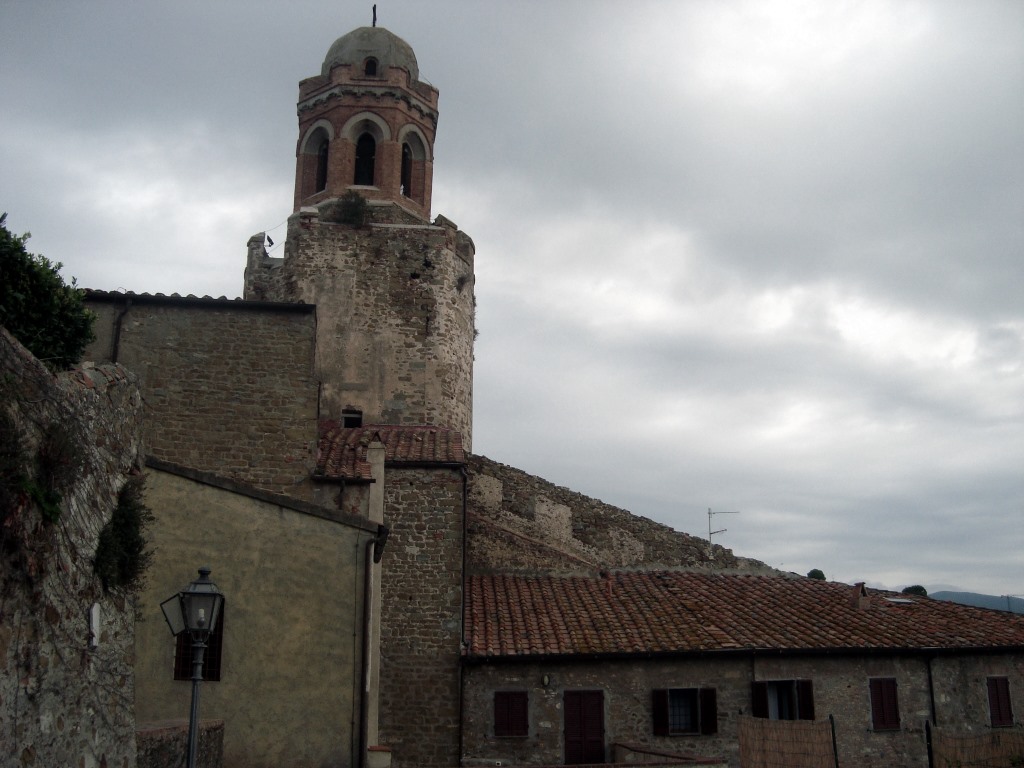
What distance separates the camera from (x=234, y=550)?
11.8 m

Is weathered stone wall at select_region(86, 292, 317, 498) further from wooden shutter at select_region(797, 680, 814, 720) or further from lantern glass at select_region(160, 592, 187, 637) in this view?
wooden shutter at select_region(797, 680, 814, 720)

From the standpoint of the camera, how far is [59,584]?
654 centimetres

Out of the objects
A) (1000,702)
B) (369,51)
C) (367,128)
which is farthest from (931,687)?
(369,51)

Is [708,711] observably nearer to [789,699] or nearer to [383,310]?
[789,699]

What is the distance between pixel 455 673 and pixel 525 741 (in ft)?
5.59

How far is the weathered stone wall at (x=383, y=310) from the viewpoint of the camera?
75.5 feet

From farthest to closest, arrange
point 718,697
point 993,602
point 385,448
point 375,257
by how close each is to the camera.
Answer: point 993,602, point 375,257, point 385,448, point 718,697

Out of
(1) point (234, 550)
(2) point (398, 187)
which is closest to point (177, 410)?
(1) point (234, 550)

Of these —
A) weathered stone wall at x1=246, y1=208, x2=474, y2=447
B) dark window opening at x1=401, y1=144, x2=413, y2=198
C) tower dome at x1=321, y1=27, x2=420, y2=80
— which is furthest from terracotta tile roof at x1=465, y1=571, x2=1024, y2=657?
tower dome at x1=321, y1=27, x2=420, y2=80

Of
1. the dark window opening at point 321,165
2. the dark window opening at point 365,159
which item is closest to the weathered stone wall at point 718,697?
the dark window opening at point 365,159

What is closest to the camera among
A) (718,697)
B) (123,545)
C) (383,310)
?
(123,545)

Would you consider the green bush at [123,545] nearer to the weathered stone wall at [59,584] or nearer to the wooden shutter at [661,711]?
the weathered stone wall at [59,584]

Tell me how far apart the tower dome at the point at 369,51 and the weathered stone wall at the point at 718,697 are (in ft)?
58.2

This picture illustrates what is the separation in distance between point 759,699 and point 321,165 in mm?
18099
